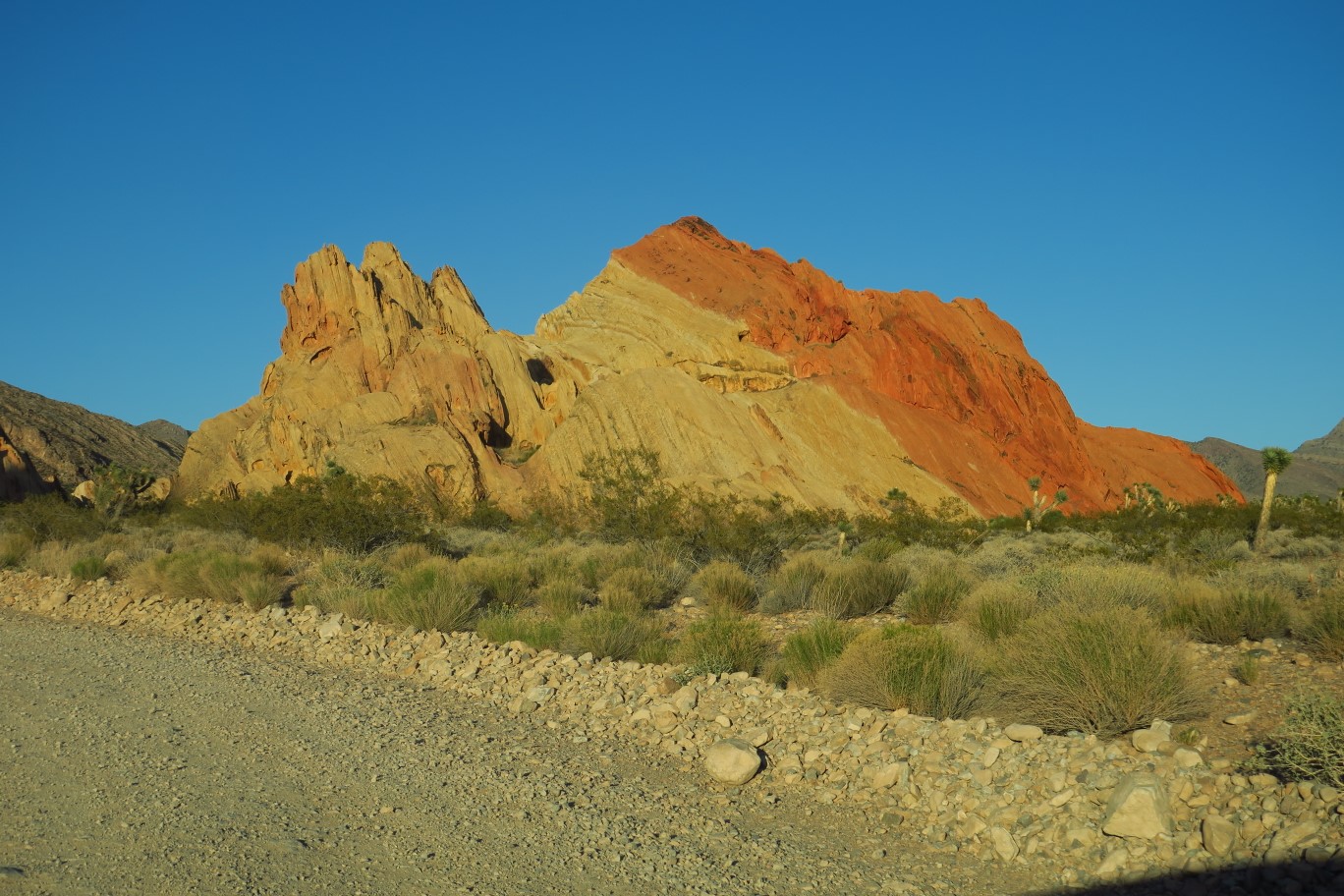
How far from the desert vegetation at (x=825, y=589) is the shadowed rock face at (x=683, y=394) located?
23.4 meters

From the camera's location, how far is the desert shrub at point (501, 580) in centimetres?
1616

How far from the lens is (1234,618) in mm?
11164

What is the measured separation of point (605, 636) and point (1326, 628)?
7607 millimetres

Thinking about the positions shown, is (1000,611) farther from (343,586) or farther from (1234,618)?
(343,586)

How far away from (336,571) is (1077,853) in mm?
14156

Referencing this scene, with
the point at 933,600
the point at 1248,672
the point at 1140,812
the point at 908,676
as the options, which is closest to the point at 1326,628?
the point at 1248,672

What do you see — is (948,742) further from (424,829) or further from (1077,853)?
(424,829)

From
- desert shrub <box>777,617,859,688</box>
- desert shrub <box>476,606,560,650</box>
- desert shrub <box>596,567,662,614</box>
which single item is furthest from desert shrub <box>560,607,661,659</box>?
desert shrub <box>596,567,662,614</box>

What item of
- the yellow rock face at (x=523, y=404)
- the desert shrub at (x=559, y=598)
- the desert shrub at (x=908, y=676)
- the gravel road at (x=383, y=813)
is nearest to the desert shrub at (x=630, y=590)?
the desert shrub at (x=559, y=598)

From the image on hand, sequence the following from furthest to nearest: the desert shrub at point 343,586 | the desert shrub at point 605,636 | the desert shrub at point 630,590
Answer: the desert shrub at point 630,590 → the desert shrub at point 343,586 → the desert shrub at point 605,636

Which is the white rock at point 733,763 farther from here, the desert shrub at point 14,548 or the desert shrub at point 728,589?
the desert shrub at point 14,548

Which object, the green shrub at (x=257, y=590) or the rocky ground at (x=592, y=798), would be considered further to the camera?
the green shrub at (x=257, y=590)

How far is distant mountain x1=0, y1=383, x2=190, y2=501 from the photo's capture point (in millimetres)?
61594

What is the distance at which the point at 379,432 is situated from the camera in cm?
6122
